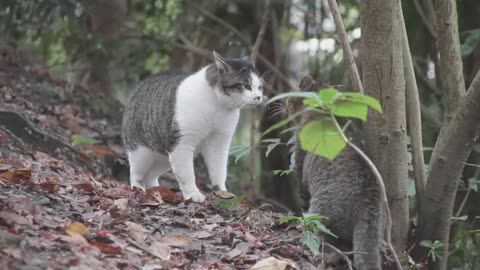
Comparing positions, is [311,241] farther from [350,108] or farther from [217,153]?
[217,153]

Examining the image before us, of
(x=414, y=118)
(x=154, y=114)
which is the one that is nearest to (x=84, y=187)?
(x=154, y=114)

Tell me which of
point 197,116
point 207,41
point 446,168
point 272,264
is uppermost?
point 207,41

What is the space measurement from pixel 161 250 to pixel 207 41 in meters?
7.01

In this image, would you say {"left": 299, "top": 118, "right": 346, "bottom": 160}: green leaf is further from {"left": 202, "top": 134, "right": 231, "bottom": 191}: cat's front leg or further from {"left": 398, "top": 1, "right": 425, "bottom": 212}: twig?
{"left": 202, "top": 134, "right": 231, "bottom": 191}: cat's front leg

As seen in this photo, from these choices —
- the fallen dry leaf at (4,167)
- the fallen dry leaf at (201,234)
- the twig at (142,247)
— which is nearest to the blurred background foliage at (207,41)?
the fallen dry leaf at (201,234)

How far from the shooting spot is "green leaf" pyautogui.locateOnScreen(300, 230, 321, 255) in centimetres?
400

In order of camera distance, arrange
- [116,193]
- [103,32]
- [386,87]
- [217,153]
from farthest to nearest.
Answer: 1. [103,32]
2. [217,153]
3. [116,193]
4. [386,87]

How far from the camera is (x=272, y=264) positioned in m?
3.78

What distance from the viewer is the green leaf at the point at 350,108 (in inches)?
120

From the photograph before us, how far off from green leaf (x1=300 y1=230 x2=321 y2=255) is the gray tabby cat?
22cm

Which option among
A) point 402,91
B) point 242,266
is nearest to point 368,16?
point 402,91

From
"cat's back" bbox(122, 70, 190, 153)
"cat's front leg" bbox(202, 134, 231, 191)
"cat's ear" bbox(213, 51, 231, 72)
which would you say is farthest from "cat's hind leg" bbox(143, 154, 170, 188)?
"cat's ear" bbox(213, 51, 231, 72)

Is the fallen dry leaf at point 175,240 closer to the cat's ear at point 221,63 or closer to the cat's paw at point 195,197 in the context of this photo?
the cat's paw at point 195,197

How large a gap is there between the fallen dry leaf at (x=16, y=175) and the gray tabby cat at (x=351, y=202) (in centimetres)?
174
